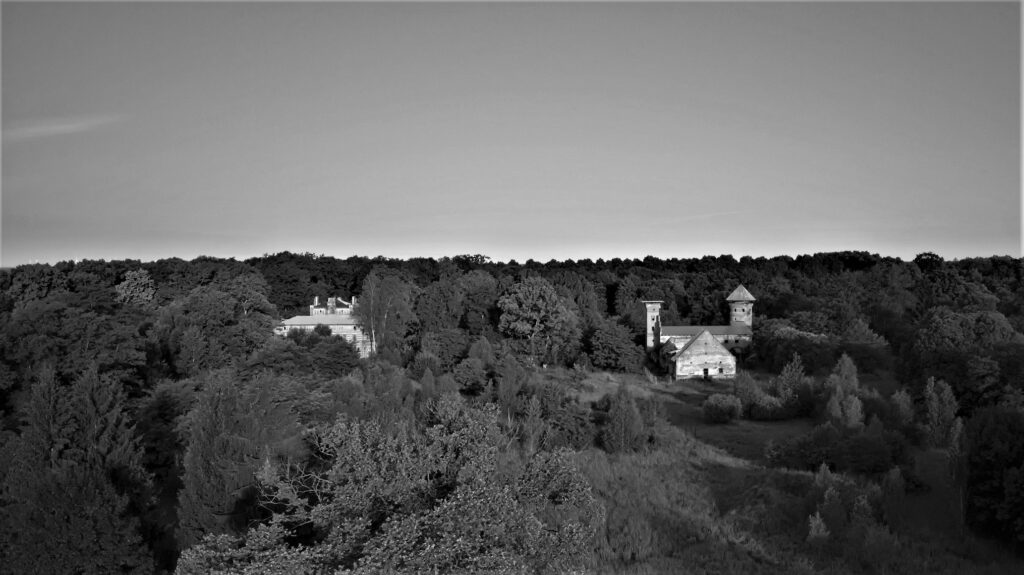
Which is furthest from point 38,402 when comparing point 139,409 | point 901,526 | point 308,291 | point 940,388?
point 308,291

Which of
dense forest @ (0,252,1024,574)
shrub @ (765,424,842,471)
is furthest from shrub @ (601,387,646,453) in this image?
shrub @ (765,424,842,471)

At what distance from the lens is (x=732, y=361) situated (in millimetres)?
43125

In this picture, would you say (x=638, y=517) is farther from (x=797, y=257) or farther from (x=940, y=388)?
(x=797, y=257)

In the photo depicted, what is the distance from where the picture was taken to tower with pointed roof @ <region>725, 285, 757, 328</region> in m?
50.4

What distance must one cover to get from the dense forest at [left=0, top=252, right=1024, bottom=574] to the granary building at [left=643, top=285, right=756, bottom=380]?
1.74 m

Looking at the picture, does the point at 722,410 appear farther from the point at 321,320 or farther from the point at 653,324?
the point at 321,320

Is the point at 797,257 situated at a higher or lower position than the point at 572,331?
higher

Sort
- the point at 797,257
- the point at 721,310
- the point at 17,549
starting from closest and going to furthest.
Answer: the point at 17,549 → the point at 721,310 → the point at 797,257

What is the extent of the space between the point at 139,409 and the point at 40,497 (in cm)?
1207

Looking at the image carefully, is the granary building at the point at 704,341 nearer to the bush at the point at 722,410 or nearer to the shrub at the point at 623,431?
the bush at the point at 722,410

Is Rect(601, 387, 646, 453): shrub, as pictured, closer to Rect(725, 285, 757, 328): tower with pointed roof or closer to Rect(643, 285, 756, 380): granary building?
Rect(643, 285, 756, 380): granary building

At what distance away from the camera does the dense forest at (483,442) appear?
464 inches

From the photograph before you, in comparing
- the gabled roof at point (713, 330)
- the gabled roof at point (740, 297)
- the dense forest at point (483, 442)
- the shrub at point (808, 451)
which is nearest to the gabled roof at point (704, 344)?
the dense forest at point (483, 442)

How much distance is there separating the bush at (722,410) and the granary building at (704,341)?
9.38 meters
